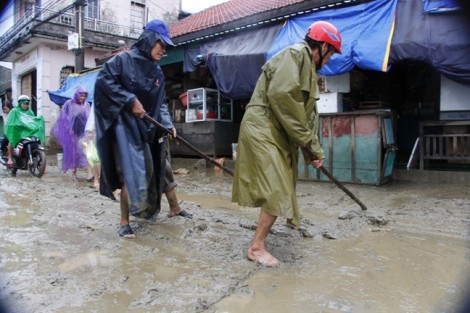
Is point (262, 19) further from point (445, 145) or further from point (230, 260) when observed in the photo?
point (230, 260)

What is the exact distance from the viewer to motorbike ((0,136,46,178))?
8.09m

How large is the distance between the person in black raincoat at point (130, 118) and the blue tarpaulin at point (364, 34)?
383 centimetres

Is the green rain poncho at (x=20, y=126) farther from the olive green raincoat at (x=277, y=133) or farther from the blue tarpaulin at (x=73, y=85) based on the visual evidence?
the olive green raincoat at (x=277, y=133)

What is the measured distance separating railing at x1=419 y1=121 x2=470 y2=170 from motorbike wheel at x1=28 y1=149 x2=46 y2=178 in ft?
24.2

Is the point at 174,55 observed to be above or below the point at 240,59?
above

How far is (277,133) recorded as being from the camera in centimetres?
295

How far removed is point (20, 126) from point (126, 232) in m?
5.91

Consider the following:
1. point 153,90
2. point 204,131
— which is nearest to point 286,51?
point 153,90

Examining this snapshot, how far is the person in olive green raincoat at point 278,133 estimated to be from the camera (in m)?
2.79

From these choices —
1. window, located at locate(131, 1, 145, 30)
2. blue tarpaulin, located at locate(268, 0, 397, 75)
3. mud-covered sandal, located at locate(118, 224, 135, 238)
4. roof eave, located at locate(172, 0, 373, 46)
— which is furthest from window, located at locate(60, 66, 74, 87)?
mud-covered sandal, located at locate(118, 224, 135, 238)

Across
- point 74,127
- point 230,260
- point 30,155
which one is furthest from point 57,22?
point 230,260

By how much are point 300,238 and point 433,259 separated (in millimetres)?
1139

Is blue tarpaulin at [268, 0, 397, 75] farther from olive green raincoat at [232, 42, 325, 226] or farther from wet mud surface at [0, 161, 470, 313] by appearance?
olive green raincoat at [232, 42, 325, 226]

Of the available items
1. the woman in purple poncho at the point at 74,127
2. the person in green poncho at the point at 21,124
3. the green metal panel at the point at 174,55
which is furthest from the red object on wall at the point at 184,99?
the person in green poncho at the point at 21,124
